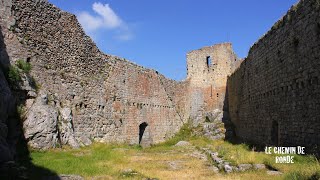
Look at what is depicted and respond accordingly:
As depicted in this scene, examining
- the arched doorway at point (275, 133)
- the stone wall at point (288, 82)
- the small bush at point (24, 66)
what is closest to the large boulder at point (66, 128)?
the small bush at point (24, 66)

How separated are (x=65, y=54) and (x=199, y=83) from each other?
15142 mm

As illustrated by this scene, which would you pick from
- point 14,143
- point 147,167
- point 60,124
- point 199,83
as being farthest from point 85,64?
point 199,83

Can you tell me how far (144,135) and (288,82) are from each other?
41.9 ft

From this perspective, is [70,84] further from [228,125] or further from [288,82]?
[228,125]

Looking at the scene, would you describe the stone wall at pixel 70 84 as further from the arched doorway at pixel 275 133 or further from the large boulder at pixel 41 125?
the arched doorway at pixel 275 133

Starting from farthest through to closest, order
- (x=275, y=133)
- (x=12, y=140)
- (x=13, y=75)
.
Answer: (x=275, y=133), (x=13, y=75), (x=12, y=140)

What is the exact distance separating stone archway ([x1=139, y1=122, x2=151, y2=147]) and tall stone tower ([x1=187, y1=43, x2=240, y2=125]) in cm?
668

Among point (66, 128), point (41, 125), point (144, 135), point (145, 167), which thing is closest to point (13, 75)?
point (41, 125)

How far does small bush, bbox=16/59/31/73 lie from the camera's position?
14.6 meters

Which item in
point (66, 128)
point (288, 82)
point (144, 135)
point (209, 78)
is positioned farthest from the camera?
point (209, 78)

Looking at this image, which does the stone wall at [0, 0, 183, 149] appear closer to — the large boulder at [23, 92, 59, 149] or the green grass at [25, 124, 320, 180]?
the large boulder at [23, 92, 59, 149]

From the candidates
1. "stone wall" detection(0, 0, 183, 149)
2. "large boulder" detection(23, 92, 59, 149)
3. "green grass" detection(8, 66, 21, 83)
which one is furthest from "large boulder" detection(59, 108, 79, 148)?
"green grass" detection(8, 66, 21, 83)

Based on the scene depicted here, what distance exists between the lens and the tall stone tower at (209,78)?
29.8 metres

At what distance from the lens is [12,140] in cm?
1236
